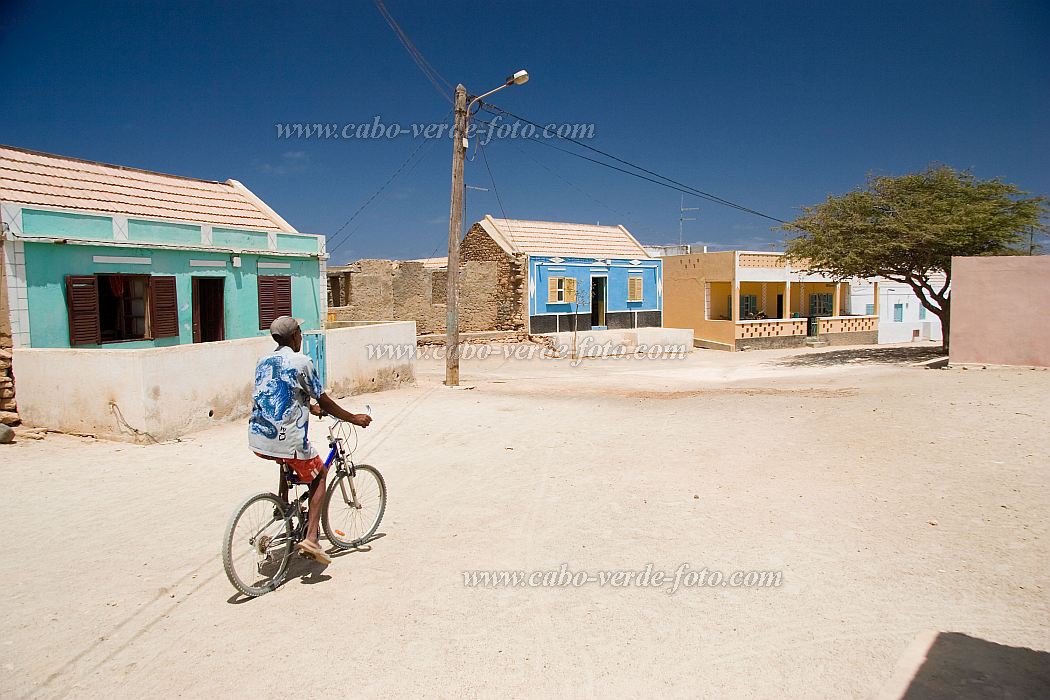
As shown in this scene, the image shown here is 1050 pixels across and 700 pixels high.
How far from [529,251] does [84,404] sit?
21368mm

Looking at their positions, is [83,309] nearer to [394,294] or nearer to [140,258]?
[140,258]

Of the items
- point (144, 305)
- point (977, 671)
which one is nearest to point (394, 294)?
point (144, 305)

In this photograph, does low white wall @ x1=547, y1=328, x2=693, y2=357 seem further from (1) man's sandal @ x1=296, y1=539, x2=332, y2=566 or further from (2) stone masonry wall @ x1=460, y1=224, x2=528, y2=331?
(1) man's sandal @ x1=296, y1=539, x2=332, y2=566

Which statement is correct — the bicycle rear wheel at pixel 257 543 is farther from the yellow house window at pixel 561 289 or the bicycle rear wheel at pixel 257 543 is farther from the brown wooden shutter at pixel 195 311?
the yellow house window at pixel 561 289

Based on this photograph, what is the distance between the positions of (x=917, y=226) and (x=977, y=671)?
20.0 meters

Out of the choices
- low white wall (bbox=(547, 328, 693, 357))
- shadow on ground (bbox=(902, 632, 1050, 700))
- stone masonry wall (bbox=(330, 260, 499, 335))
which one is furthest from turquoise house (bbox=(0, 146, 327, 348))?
low white wall (bbox=(547, 328, 693, 357))

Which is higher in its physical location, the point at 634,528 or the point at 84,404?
the point at 84,404

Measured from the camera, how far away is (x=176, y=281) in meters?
13.3

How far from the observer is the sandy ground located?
135 inches

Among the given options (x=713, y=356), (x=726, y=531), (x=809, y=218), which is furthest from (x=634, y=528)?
(x=713, y=356)

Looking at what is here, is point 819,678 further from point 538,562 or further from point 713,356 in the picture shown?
point 713,356

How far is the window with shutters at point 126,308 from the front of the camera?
11.6m

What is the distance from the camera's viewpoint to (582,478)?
7.17 m

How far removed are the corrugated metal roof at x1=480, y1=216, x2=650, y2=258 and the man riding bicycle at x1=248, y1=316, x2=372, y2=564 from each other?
79.4ft
